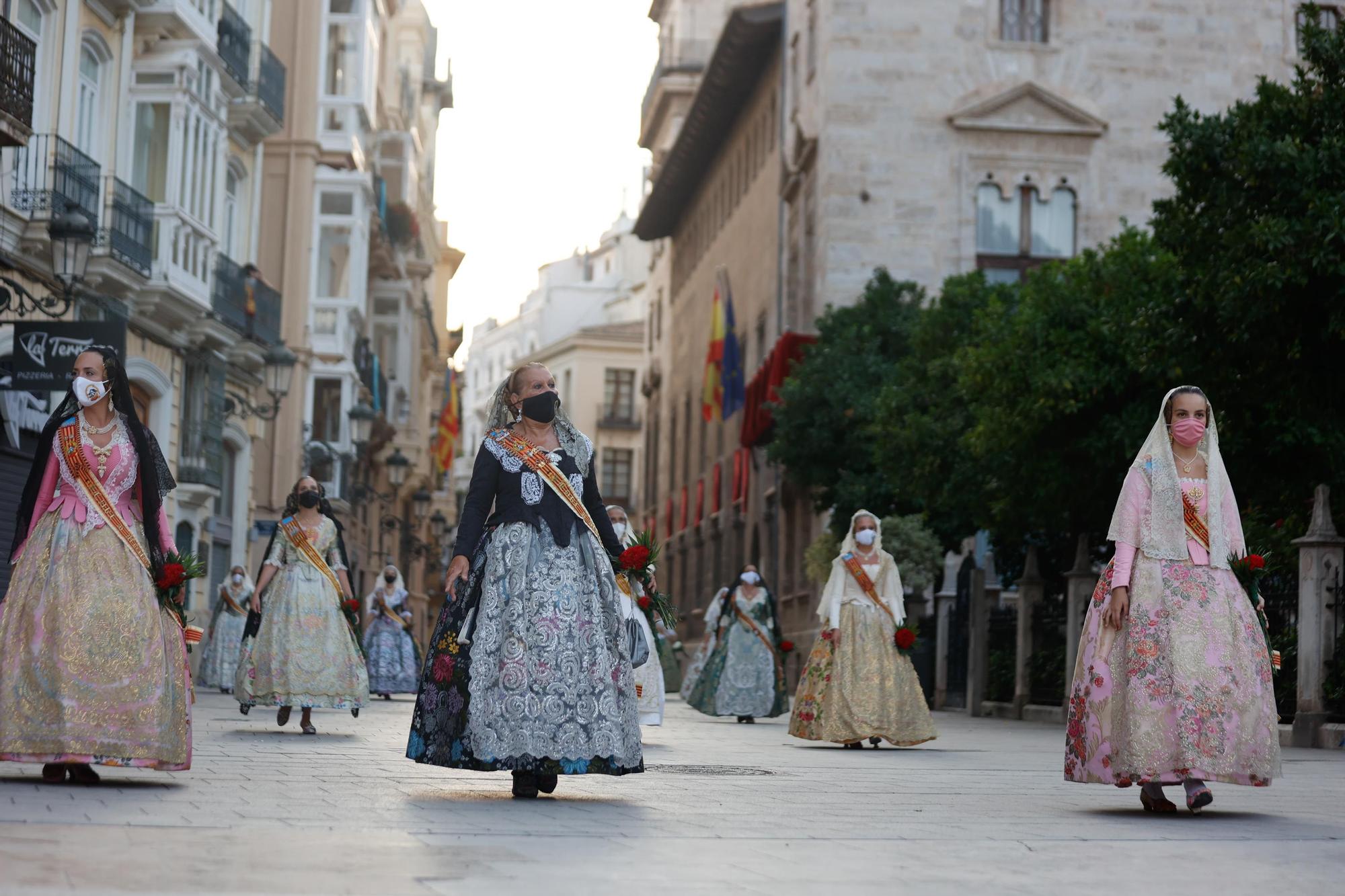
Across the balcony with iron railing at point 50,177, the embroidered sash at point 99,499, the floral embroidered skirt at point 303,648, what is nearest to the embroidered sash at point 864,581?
the floral embroidered skirt at point 303,648

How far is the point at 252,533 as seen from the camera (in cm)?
3775

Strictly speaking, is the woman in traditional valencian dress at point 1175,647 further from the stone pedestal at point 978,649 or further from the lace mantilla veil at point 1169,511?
the stone pedestal at point 978,649

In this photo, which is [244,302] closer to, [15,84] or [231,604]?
[231,604]

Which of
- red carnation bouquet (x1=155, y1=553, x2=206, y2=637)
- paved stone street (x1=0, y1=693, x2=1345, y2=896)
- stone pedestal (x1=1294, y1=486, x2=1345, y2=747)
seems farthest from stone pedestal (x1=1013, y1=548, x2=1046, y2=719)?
red carnation bouquet (x1=155, y1=553, x2=206, y2=637)

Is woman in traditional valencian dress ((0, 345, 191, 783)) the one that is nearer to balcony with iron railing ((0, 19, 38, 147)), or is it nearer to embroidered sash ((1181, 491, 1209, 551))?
embroidered sash ((1181, 491, 1209, 551))

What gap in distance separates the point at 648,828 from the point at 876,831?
2.94 ft

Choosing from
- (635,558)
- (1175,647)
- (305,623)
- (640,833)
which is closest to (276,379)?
(305,623)

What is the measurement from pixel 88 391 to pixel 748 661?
52.9 ft

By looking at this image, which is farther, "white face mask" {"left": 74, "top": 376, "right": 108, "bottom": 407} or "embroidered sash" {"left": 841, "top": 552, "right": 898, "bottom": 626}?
"embroidered sash" {"left": 841, "top": 552, "right": 898, "bottom": 626}

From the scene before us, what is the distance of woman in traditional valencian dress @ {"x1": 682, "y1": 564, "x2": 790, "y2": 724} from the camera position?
82.9ft

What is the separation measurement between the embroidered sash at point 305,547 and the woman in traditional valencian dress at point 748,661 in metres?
8.77

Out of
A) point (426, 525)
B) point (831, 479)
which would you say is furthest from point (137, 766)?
point (426, 525)

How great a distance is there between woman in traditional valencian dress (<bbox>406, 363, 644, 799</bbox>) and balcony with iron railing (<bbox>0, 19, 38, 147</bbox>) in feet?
40.2

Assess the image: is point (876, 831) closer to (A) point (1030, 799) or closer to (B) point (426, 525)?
(A) point (1030, 799)
